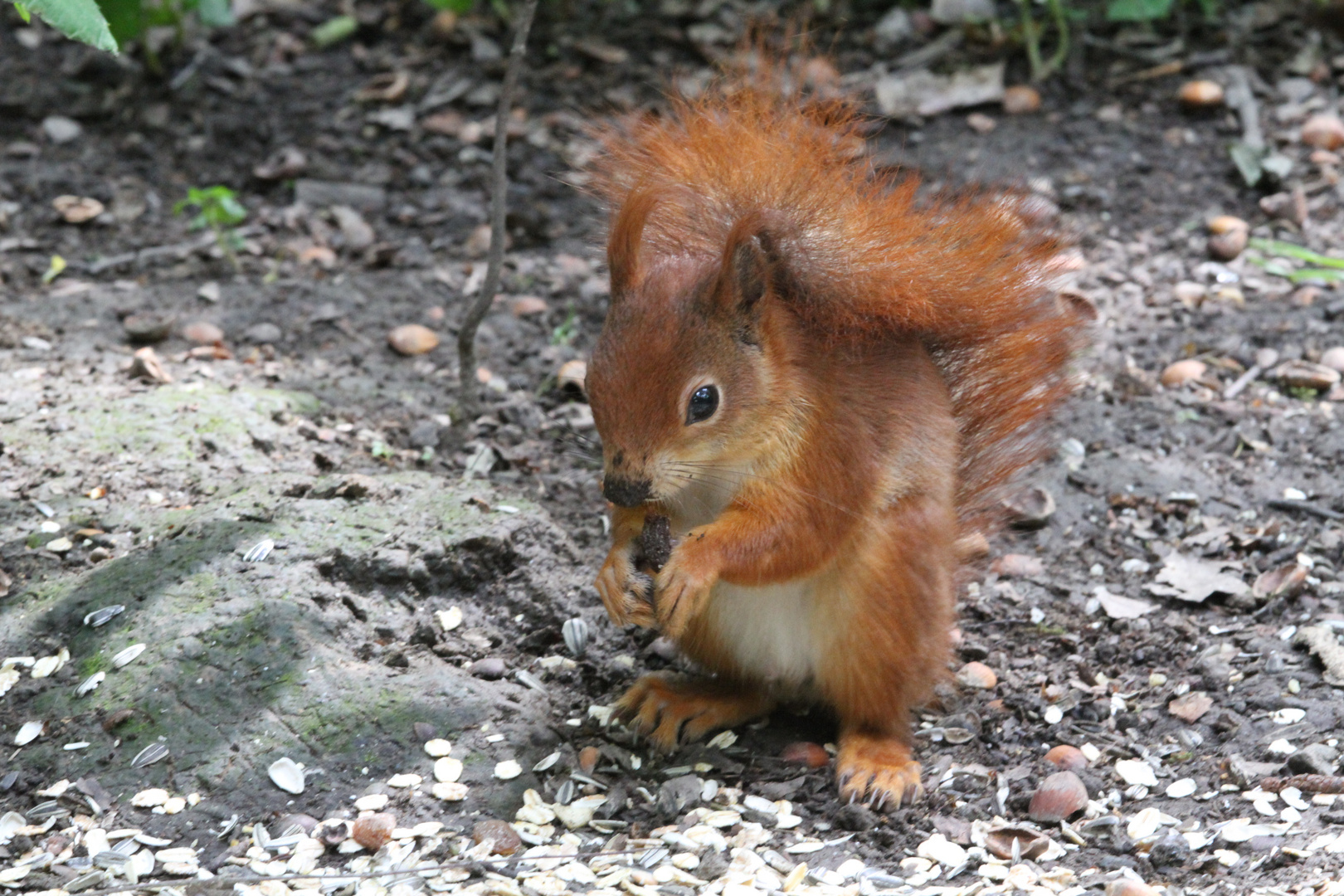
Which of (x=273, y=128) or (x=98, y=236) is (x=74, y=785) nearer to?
(x=98, y=236)

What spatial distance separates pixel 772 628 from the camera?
108 inches

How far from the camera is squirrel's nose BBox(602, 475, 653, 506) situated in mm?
2457

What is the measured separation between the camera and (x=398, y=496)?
3174 mm

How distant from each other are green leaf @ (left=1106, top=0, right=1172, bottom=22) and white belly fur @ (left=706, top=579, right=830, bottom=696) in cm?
338

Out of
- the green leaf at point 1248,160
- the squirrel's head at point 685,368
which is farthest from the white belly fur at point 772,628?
the green leaf at point 1248,160

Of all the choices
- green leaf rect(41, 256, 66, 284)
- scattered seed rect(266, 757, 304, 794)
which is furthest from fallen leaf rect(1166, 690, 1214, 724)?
green leaf rect(41, 256, 66, 284)

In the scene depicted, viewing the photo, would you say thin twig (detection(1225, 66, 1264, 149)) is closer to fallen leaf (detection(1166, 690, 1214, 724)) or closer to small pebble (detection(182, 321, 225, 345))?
fallen leaf (detection(1166, 690, 1214, 724))

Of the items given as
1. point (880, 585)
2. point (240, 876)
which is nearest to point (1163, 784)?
point (880, 585)

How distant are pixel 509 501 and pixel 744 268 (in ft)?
3.52

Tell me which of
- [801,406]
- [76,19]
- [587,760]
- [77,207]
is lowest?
[587,760]

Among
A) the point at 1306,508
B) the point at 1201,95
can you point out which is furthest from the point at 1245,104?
the point at 1306,508

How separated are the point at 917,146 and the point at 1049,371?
7.61 ft

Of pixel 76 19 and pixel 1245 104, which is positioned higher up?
pixel 76 19

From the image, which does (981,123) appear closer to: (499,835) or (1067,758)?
(1067,758)
